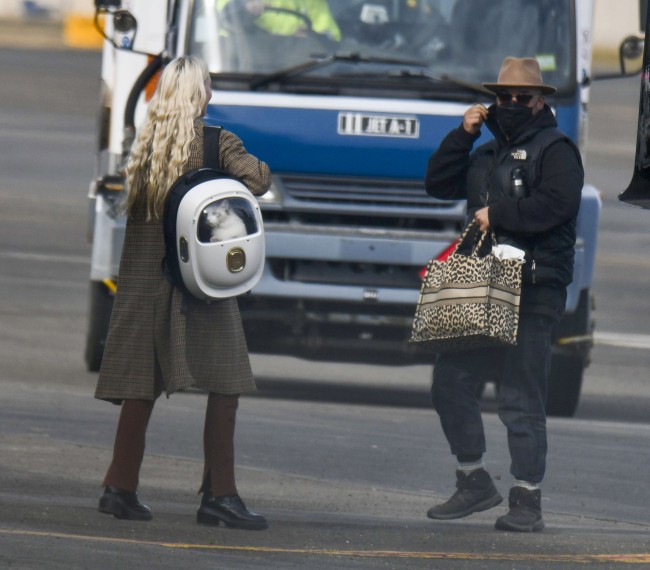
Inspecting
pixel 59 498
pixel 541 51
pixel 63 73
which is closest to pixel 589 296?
pixel 541 51

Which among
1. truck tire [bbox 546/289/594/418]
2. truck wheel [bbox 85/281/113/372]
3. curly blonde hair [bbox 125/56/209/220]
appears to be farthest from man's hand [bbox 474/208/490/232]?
truck wheel [bbox 85/281/113/372]

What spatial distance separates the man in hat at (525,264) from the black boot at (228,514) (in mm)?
782

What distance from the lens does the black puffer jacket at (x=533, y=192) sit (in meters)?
6.83

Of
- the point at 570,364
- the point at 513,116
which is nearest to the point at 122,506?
the point at 513,116

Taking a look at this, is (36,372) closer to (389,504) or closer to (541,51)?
(541,51)

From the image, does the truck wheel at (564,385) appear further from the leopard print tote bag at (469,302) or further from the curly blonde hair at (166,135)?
the curly blonde hair at (166,135)

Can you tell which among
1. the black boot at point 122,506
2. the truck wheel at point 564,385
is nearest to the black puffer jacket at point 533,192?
the black boot at point 122,506

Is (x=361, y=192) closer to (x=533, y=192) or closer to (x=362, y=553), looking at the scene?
(x=533, y=192)

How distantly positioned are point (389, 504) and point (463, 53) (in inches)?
136

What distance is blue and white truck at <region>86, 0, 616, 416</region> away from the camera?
33.1 ft

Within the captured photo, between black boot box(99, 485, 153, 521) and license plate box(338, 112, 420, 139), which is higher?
license plate box(338, 112, 420, 139)

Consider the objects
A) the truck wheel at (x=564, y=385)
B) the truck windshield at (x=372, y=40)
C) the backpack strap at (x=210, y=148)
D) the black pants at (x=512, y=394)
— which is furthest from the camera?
the truck wheel at (x=564, y=385)

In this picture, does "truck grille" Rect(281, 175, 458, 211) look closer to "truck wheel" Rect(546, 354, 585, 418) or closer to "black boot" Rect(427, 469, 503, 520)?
"truck wheel" Rect(546, 354, 585, 418)

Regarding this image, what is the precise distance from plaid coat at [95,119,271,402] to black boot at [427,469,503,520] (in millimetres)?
906
